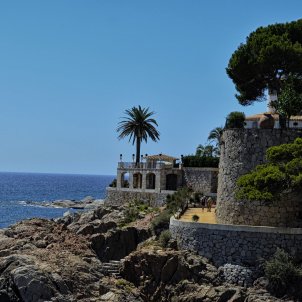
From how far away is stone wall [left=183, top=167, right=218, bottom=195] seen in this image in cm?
5569

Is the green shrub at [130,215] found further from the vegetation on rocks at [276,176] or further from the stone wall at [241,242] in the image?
the vegetation on rocks at [276,176]

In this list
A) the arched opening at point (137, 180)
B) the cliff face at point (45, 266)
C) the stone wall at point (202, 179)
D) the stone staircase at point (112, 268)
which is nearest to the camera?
the cliff face at point (45, 266)

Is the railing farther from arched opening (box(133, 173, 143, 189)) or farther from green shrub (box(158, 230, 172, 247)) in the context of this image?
green shrub (box(158, 230, 172, 247))

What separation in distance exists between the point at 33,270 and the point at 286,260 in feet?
42.4

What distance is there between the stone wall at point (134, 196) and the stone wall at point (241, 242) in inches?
842

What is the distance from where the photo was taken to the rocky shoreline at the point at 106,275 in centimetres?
3104

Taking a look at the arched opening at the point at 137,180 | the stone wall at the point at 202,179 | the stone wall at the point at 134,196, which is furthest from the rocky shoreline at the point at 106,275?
the arched opening at the point at 137,180

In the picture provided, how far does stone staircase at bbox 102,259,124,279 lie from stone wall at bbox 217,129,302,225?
22.2 feet

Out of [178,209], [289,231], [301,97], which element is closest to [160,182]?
[178,209]

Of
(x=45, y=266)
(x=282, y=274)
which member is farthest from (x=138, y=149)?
(x=282, y=274)

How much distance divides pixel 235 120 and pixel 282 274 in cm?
1551

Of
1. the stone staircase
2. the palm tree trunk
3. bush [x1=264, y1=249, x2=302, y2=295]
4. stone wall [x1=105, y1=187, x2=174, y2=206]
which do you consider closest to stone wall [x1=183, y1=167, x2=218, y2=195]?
stone wall [x1=105, y1=187, x2=174, y2=206]

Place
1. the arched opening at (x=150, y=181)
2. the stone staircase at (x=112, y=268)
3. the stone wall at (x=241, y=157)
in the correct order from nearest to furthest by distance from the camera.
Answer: the stone wall at (x=241, y=157) → the stone staircase at (x=112, y=268) → the arched opening at (x=150, y=181)

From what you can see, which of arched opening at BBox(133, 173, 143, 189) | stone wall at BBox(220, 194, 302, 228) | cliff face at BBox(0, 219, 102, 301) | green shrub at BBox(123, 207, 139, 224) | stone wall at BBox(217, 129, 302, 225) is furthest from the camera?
arched opening at BBox(133, 173, 143, 189)
